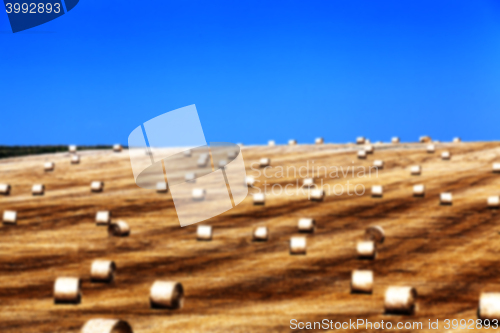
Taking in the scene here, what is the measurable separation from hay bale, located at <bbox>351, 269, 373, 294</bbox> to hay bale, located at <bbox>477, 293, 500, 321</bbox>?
2032 mm

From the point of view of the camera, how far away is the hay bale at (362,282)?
9281 mm

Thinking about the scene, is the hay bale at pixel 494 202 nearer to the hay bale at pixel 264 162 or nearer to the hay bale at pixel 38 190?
the hay bale at pixel 264 162

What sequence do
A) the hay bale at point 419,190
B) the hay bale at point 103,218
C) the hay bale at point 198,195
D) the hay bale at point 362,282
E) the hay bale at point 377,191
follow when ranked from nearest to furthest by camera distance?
the hay bale at point 362,282 → the hay bale at point 103,218 → the hay bale at point 419,190 → the hay bale at point 377,191 → the hay bale at point 198,195

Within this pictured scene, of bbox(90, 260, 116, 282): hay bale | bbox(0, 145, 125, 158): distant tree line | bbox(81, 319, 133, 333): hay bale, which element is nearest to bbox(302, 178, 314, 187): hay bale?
bbox(90, 260, 116, 282): hay bale

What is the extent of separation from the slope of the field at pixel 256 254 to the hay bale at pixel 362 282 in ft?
0.63

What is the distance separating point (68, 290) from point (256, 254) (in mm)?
4367

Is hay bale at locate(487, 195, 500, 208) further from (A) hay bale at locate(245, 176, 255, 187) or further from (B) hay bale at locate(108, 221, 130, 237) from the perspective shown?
(B) hay bale at locate(108, 221, 130, 237)

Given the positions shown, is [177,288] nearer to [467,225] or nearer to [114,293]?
[114,293]

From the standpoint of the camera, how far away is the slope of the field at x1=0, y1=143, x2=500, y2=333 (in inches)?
335

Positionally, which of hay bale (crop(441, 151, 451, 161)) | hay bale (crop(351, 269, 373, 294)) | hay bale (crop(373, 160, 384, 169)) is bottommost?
hay bale (crop(351, 269, 373, 294))

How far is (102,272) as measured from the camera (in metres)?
10.3

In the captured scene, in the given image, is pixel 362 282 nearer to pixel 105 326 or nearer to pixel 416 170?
pixel 105 326

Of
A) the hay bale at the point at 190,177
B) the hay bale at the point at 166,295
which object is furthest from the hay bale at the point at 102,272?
the hay bale at the point at 190,177

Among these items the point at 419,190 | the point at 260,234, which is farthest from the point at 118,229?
the point at 419,190
